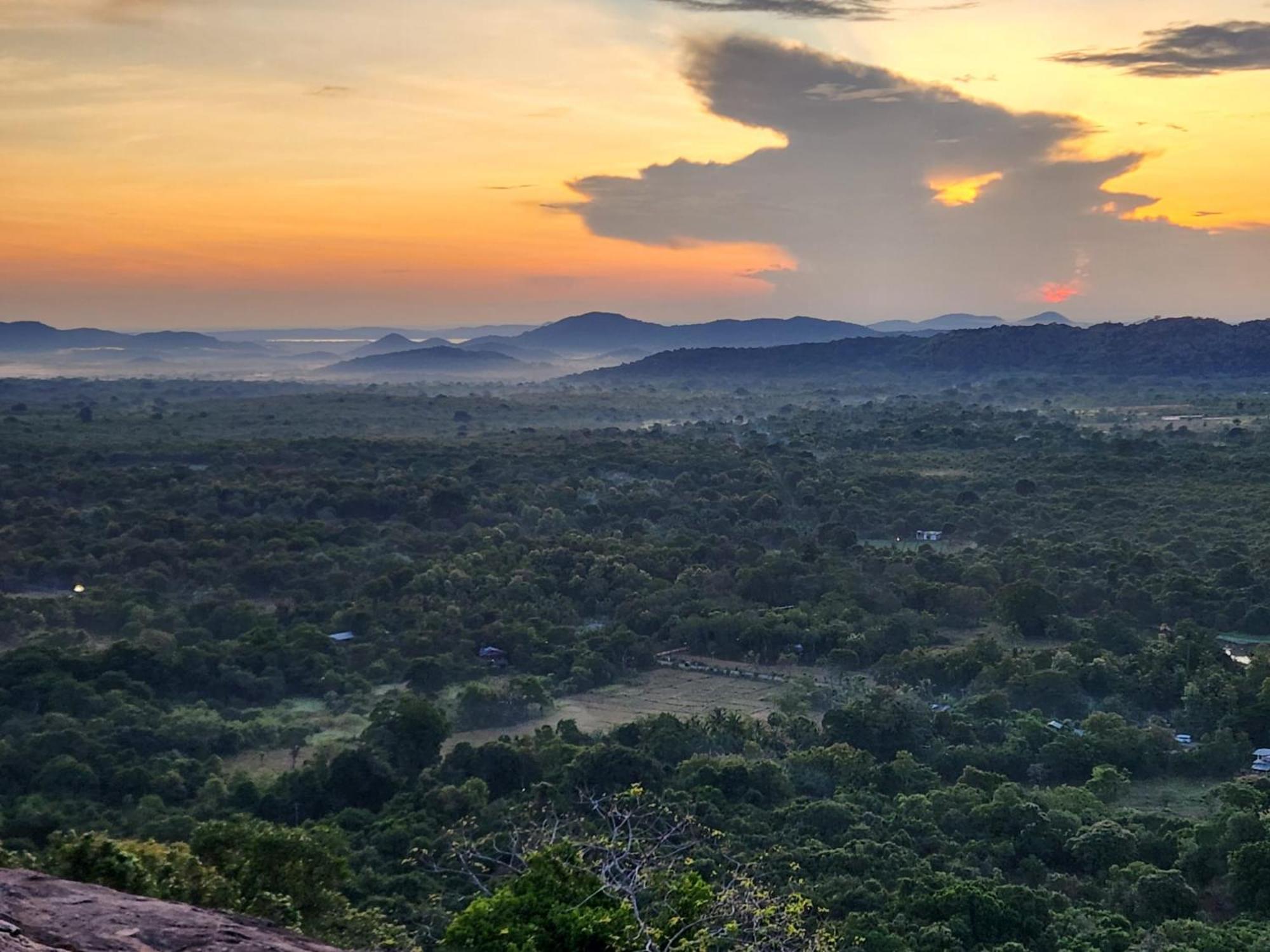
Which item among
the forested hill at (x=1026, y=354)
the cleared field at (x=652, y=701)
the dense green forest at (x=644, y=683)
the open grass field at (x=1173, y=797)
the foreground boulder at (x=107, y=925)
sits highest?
the forested hill at (x=1026, y=354)

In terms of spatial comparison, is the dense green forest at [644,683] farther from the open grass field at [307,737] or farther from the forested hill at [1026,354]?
the forested hill at [1026,354]

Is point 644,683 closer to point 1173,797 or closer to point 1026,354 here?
point 1173,797

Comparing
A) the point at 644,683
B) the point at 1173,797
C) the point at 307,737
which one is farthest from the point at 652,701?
the point at 1173,797

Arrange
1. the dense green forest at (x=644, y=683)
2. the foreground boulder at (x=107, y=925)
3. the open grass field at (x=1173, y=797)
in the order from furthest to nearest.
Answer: the open grass field at (x=1173, y=797) → the dense green forest at (x=644, y=683) → the foreground boulder at (x=107, y=925)

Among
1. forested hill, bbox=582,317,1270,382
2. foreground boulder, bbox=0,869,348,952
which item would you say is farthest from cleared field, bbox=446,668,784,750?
forested hill, bbox=582,317,1270,382

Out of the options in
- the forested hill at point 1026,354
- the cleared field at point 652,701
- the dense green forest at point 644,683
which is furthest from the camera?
the forested hill at point 1026,354

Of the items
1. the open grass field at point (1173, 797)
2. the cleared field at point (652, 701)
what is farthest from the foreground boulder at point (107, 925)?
the open grass field at point (1173, 797)

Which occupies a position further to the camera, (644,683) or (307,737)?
(644,683)
